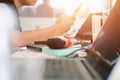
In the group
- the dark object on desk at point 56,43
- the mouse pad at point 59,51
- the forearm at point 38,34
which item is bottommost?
the mouse pad at point 59,51

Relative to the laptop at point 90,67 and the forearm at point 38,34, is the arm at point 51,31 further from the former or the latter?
the laptop at point 90,67

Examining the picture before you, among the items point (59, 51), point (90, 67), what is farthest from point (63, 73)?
point (59, 51)

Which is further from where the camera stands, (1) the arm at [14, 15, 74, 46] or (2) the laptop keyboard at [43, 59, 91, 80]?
→ (1) the arm at [14, 15, 74, 46]

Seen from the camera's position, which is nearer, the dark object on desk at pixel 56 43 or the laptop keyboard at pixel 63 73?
the laptop keyboard at pixel 63 73

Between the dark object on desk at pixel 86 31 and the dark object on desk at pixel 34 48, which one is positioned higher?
the dark object on desk at pixel 86 31

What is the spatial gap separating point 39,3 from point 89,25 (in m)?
0.16

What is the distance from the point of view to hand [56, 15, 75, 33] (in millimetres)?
617

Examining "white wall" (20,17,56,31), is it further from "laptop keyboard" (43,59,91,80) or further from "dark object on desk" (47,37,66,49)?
"laptop keyboard" (43,59,91,80)

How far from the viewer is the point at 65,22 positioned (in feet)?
2.04

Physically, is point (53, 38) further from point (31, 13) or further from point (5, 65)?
point (5, 65)

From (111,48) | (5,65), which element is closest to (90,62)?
(111,48)

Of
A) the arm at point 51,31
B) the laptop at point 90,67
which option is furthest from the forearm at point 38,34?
the laptop at point 90,67

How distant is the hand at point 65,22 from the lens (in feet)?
2.03

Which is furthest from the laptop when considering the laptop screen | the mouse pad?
the mouse pad
